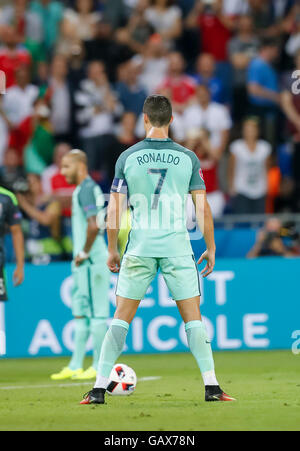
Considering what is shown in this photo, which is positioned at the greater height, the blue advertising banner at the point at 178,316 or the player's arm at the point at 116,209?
the player's arm at the point at 116,209

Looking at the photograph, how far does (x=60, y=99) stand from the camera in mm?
17500

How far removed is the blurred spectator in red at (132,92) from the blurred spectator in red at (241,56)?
1.58m

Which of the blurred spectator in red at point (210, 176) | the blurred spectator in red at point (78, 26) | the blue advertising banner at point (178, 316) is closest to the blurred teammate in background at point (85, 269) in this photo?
the blue advertising banner at point (178, 316)

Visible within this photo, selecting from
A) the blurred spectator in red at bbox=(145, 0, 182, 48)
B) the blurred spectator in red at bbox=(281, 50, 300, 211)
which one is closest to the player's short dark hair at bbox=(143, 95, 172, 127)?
the blurred spectator in red at bbox=(281, 50, 300, 211)

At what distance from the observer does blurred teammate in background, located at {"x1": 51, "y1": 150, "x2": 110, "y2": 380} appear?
1120cm

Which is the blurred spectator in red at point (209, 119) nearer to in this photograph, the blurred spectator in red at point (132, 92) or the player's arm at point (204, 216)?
the blurred spectator in red at point (132, 92)

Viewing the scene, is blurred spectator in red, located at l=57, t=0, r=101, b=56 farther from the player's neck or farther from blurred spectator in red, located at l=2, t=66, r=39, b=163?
the player's neck

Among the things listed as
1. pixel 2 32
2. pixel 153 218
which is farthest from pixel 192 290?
pixel 2 32

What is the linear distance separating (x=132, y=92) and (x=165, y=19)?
73.6 inches

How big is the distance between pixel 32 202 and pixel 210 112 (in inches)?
139

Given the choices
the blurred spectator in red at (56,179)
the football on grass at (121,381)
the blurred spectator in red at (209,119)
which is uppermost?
the blurred spectator in red at (209,119)

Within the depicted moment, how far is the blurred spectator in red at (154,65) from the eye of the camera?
59.0ft

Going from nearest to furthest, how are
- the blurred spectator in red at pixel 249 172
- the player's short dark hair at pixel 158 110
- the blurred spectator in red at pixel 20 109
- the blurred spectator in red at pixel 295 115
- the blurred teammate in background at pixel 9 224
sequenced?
the player's short dark hair at pixel 158 110 → the blurred teammate in background at pixel 9 224 → the blurred spectator in red at pixel 249 172 → the blurred spectator in red at pixel 295 115 → the blurred spectator in red at pixel 20 109

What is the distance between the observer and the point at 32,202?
15.3 m
